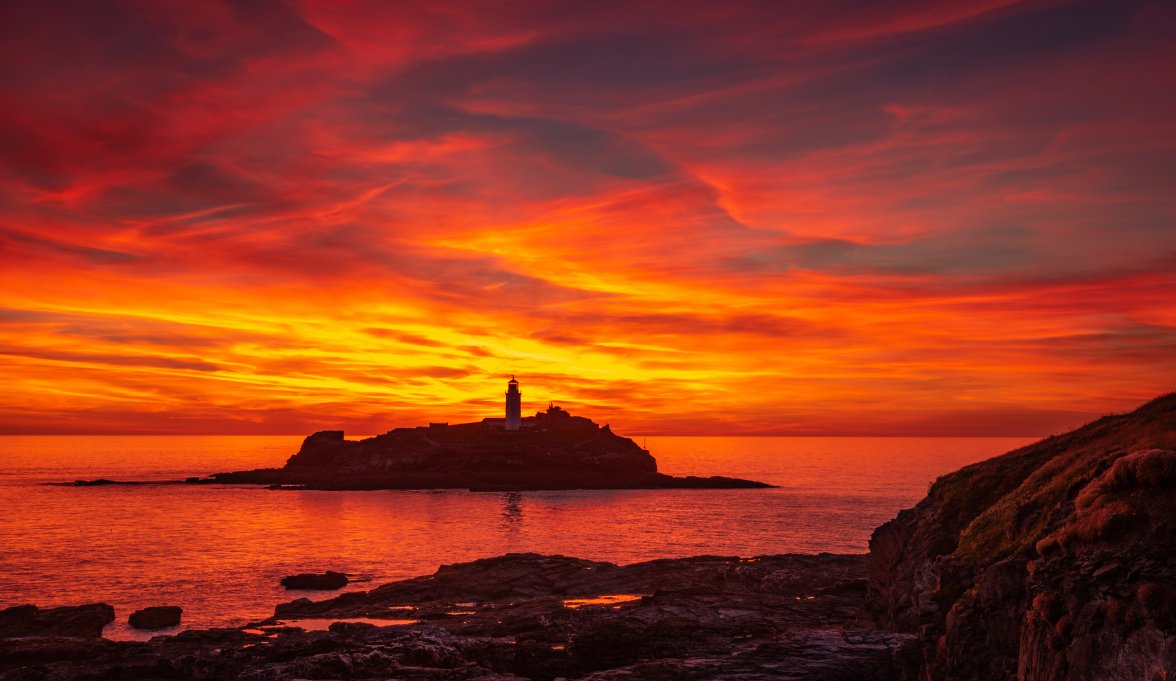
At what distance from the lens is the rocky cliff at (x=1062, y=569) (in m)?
17.4

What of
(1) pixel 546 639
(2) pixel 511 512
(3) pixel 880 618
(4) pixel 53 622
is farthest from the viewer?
(2) pixel 511 512

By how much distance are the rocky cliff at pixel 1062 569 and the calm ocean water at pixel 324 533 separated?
45.1m

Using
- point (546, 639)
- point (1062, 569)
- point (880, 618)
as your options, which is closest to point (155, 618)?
point (546, 639)

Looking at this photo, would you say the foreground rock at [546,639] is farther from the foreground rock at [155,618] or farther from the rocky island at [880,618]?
the foreground rock at [155,618]

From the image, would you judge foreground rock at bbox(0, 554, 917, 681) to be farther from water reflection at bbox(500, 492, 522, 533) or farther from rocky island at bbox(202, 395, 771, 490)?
rocky island at bbox(202, 395, 771, 490)

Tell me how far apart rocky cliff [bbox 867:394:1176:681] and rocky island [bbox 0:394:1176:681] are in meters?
0.05

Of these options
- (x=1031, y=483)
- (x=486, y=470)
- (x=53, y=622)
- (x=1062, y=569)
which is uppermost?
(x=1031, y=483)

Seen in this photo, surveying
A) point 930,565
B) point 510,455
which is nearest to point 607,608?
point 930,565

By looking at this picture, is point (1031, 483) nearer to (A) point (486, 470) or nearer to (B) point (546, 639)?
(B) point (546, 639)

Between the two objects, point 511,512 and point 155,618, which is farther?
point 511,512

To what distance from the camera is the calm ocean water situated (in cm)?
6739

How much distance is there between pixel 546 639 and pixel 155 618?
3104 cm

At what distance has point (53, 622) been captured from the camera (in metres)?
44.9

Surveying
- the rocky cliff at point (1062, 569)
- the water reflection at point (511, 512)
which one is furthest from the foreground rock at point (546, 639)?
the water reflection at point (511, 512)
